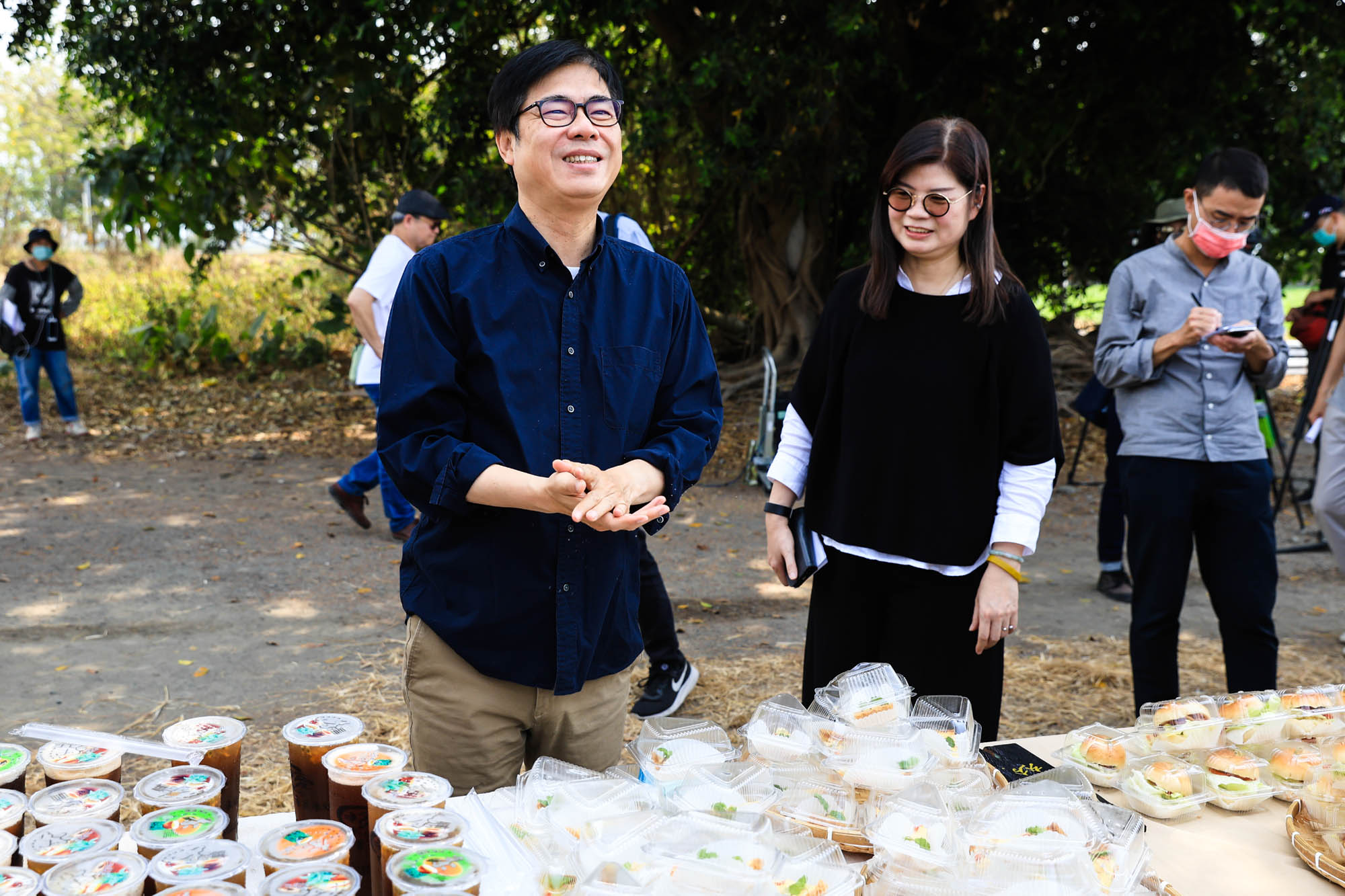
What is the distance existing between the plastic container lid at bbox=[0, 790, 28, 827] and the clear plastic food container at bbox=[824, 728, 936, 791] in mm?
1311

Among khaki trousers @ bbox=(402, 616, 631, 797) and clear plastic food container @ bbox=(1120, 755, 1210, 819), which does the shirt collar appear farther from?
clear plastic food container @ bbox=(1120, 755, 1210, 819)

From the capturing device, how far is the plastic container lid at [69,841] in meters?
1.40

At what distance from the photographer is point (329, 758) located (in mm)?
1692

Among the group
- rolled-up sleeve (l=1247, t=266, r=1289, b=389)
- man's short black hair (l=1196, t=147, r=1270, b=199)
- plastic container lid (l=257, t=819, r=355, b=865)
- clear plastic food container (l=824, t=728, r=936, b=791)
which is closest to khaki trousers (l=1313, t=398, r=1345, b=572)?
rolled-up sleeve (l=1247, t=266, r=1289, b=389)

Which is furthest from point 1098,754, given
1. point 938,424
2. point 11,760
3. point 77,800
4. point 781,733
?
point 11,760

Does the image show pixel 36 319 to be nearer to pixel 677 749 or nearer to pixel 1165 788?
pixel 677 749

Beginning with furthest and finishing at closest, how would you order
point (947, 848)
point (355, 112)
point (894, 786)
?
point (355, 112), point (894, 786), point (947, 848)

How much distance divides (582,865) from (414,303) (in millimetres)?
995

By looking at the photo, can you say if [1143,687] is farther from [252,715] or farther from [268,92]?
[268,92]

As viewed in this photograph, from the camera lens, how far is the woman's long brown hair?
2412 mm

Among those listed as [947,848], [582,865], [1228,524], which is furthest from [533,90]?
[1228,524]

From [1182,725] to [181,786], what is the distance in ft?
6.37

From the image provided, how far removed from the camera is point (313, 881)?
137cm

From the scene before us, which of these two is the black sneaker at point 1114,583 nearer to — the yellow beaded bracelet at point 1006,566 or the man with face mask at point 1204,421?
the man with face mask at point 1204,421
